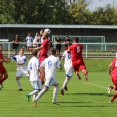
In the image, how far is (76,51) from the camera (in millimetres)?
19922

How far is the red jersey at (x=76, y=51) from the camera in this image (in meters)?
19.8

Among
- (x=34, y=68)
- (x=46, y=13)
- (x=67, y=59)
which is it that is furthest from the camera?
(x=46, y=13)

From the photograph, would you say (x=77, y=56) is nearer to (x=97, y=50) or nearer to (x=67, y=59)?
(x=67, y=59)

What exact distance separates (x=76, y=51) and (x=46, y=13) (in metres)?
58.6

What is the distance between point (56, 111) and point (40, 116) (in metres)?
1.15

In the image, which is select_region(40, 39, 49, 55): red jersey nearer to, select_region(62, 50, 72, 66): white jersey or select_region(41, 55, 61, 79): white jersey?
select_region(62, 50, 72, 66): white jersey

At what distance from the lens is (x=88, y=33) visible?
208 ft

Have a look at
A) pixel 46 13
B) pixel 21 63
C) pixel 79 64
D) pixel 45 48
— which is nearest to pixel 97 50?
pixel 21 63

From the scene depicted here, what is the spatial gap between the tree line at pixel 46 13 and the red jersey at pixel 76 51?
57072 mm

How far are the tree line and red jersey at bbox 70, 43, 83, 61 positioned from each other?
5707 centimetres

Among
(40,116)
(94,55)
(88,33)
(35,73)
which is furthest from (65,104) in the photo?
(88,33)

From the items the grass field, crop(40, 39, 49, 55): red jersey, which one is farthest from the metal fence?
crop(40, 39, 49, 55): red jersey

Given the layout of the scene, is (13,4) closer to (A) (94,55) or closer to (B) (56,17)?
(B) (56,17)

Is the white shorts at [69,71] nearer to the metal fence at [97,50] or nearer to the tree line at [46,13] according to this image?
the metal fence at [97,50]
